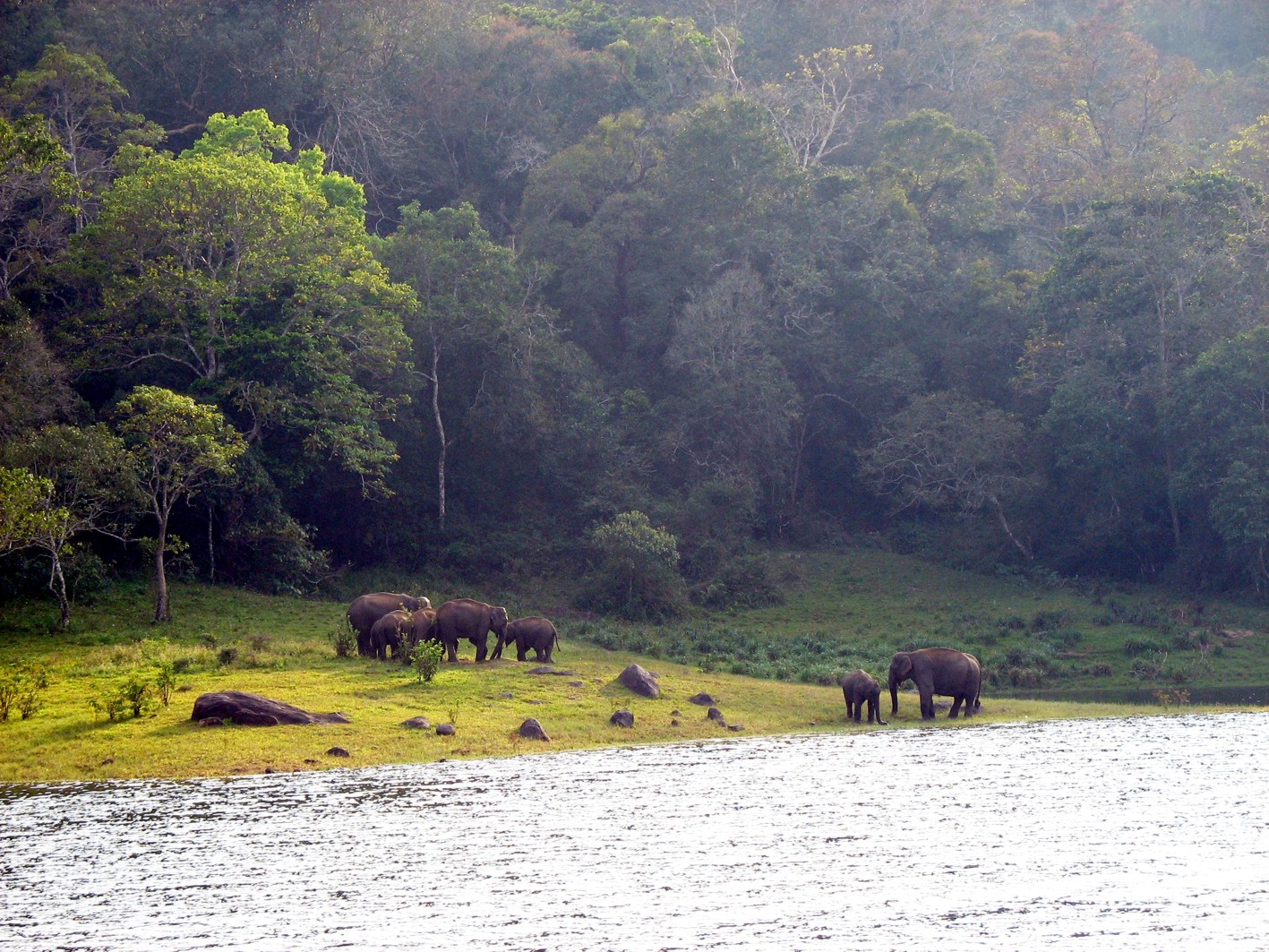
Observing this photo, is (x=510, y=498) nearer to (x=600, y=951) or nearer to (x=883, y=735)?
(x=883, y=735)

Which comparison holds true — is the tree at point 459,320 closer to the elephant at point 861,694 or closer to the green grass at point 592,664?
the green grass at point 592,664

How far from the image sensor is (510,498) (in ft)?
159

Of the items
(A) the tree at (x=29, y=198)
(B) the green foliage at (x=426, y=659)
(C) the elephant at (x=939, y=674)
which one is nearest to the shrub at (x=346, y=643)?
(B) the green foliage at (x=426, y=659)

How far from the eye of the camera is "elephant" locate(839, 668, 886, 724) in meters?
25.8

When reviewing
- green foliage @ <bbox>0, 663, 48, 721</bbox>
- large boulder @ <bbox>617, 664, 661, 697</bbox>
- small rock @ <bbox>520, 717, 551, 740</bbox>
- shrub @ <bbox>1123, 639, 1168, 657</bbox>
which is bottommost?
shrub @ <bbox>1123, 639, 1168, 657</bbox>

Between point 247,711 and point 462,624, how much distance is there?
7.16 meters

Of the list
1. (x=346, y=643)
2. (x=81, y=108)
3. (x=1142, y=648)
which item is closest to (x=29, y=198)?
(x=81, y=108)

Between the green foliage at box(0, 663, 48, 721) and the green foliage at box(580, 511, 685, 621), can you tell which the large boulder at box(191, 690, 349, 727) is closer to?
the green foliage at box(0, 663, 48, 721)

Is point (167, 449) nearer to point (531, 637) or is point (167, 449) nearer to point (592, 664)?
point (531, 637)

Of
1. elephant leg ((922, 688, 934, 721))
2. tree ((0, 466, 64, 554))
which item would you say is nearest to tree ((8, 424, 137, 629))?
tree ((0, 466, 64, 554))

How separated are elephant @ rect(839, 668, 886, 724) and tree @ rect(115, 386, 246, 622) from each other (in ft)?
50.5

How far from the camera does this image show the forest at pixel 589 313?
38.4 m

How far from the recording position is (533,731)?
2266 cm

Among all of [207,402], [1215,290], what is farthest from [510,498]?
[1215,290]
